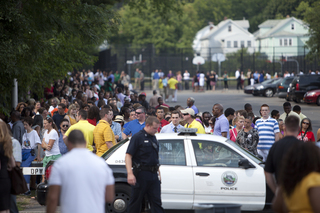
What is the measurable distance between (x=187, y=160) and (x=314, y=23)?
80.0 feet

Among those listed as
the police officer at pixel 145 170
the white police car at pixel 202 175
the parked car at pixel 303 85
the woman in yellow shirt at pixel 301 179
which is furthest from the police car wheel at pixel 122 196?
the parked car at pixel 303 85

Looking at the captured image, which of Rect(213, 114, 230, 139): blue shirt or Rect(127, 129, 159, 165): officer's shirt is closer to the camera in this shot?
Rect(127, 129, 159, 165): officer's shirt

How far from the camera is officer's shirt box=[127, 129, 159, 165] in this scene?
6078mm

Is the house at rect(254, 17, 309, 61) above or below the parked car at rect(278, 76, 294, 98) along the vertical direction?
above

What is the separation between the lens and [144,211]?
7508 mm

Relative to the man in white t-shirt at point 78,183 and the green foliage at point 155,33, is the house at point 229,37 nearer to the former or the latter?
the green foliage at point 155,33

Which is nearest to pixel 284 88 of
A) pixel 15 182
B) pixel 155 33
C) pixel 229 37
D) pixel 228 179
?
pixel 228 179

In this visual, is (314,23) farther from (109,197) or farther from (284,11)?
(284,11)

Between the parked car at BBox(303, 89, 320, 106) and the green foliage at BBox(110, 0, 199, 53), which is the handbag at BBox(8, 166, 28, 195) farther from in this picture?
the green foliage at BBox(110, 0, 199, 53)

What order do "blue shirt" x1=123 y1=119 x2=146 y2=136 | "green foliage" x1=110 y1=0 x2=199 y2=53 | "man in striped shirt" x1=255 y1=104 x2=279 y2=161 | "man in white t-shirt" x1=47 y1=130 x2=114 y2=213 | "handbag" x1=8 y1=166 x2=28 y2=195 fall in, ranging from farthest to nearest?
"green foliage" x1=110 y1=0 x2=199 y2=53
"blue shirt" x1=123 y1=119 x2=146 y2=136
"man in striped shirt" x1=255 y1=104 x2=279 y2=161
"handbag" x1=8 y1=166 x2=28 y2=195
"man in white t-shirt" x1=47 y1=130 x2=114 y2=213

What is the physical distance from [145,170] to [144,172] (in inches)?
1.2

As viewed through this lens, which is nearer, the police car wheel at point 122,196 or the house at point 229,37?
the police car wheel at point 122,196

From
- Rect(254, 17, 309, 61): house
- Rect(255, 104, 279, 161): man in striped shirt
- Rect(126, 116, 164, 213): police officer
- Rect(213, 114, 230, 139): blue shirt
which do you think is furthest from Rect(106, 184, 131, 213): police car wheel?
Rect(254, 17, 309, 61): house

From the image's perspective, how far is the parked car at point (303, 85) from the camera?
2669 cm
